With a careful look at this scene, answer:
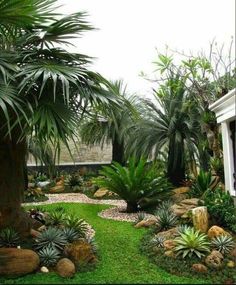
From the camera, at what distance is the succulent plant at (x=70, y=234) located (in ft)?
18.0

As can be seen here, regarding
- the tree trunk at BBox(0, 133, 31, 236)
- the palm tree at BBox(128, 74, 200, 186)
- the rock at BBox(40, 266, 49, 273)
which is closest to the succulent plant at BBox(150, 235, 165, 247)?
the rock at BBox(40, 266, 49, 273)

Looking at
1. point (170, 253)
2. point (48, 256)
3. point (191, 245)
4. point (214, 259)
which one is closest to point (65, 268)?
point (48, 256)

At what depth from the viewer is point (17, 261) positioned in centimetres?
472

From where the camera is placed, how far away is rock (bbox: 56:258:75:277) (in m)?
4.52

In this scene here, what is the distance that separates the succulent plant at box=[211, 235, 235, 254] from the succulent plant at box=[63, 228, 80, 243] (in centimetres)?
195

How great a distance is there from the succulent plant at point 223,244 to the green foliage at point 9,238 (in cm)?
274

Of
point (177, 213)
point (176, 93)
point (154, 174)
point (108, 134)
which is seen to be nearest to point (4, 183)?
point (177, 213)

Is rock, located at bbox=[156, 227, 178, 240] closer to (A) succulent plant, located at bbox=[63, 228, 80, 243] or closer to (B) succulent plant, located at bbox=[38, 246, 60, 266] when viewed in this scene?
(A) succulent plant, located at bbox=[63, 228, 80, 243]

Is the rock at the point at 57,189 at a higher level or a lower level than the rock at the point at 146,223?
higher

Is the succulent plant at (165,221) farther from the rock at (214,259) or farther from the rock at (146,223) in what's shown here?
the rock at (214,259)

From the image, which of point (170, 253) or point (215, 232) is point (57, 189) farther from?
point (170, 253)

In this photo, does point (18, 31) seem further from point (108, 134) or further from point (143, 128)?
point (108, 134)

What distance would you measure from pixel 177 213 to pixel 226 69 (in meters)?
4.53

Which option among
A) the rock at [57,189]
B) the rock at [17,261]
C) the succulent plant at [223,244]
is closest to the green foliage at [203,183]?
the succulent plant at [223,244]
